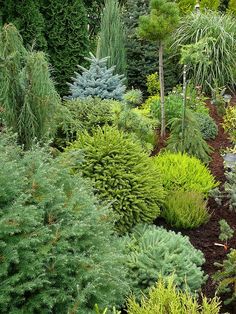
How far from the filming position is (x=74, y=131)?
6.11m

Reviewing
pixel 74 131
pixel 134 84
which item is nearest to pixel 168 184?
pixel 74 131

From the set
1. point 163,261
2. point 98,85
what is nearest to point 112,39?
point 98,85

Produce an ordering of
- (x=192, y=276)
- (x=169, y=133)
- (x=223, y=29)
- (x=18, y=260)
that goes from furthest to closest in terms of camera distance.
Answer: (x=223, y=29) → (x=169, y=133) → (x=192, y=276) → (x=18, y=260)

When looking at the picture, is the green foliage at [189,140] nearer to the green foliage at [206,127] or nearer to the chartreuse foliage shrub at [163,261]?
the green foliage at [206,127]

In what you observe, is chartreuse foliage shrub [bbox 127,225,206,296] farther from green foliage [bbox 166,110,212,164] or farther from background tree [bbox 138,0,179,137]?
background tree [bbox 138,0,179,137]

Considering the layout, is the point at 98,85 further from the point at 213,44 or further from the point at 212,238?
the point at 212,238

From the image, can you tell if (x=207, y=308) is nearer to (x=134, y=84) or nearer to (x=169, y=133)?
(x=169, y=133)

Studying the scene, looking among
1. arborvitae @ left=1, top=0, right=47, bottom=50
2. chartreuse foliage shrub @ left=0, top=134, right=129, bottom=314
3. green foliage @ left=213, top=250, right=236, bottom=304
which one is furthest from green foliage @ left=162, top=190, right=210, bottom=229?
arborvitae @ left=1, top=0, right=47, bottom=50

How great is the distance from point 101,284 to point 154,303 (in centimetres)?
46

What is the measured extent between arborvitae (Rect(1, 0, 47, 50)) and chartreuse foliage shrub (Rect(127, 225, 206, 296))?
4.24m

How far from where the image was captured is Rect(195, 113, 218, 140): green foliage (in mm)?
7788

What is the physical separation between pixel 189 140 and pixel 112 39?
305 centimetres

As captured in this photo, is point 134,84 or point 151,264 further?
point 134,84

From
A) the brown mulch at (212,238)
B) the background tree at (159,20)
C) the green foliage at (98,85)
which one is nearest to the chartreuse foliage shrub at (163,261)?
the brown mulch at (212,238)
